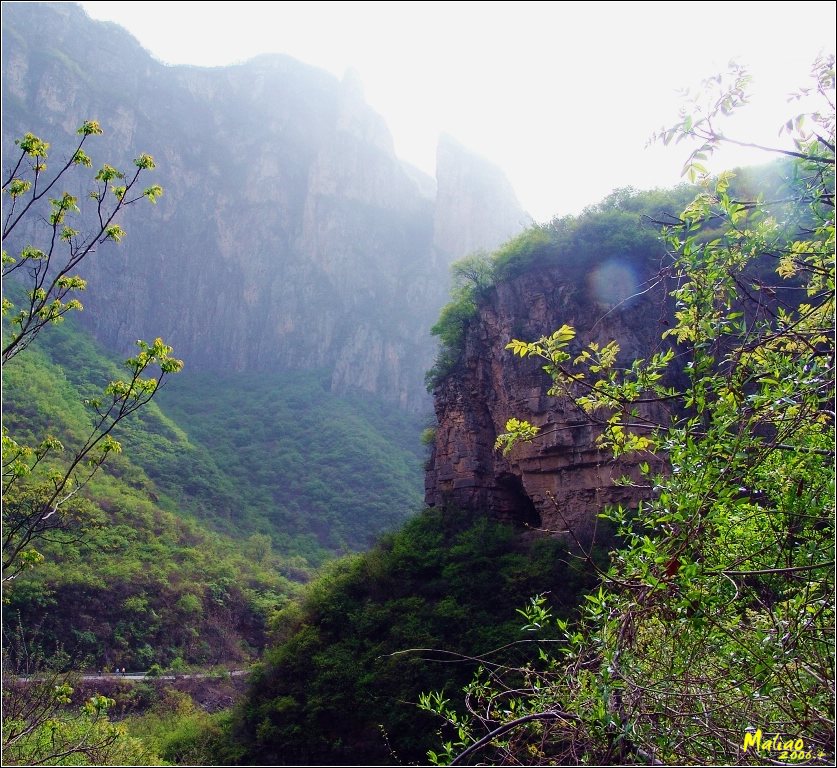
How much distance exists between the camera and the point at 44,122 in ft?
208

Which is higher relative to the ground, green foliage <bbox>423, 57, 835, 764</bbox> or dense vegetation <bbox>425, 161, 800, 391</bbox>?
dense vegetation <bbox>425, 161, 800, 391</bbox>

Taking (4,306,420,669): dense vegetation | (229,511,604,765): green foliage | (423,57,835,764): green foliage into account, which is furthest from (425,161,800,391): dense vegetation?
(423,57,835,764): green foliage

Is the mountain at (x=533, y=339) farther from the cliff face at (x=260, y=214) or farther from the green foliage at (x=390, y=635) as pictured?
the cliff face at (x=260, y=214)

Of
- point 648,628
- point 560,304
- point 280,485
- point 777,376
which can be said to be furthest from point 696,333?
point 280,485

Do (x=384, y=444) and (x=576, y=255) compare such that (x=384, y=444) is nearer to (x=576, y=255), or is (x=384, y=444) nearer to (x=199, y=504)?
(x=199, y=504)

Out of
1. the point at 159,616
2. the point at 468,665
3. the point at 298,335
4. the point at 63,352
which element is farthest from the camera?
the point at 298,335

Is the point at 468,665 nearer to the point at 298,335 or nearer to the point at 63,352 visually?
the point at 63,352

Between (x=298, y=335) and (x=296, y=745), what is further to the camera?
(x=298, y=335)

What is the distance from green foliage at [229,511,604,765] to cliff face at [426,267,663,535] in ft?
3.57

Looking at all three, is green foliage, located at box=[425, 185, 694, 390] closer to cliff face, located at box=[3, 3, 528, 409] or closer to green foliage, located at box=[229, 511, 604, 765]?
green foliage, located at box=[229, 511, 604, 765]

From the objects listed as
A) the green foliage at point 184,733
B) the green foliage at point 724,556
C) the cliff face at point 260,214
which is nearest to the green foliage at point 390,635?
the green foliage at point 184,733

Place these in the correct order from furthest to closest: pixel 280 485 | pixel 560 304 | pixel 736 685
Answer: pixel 280 485, pixel 560 304, pixel 736 685

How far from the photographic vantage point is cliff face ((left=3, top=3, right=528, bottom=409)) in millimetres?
68312

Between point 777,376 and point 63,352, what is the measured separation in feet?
171
